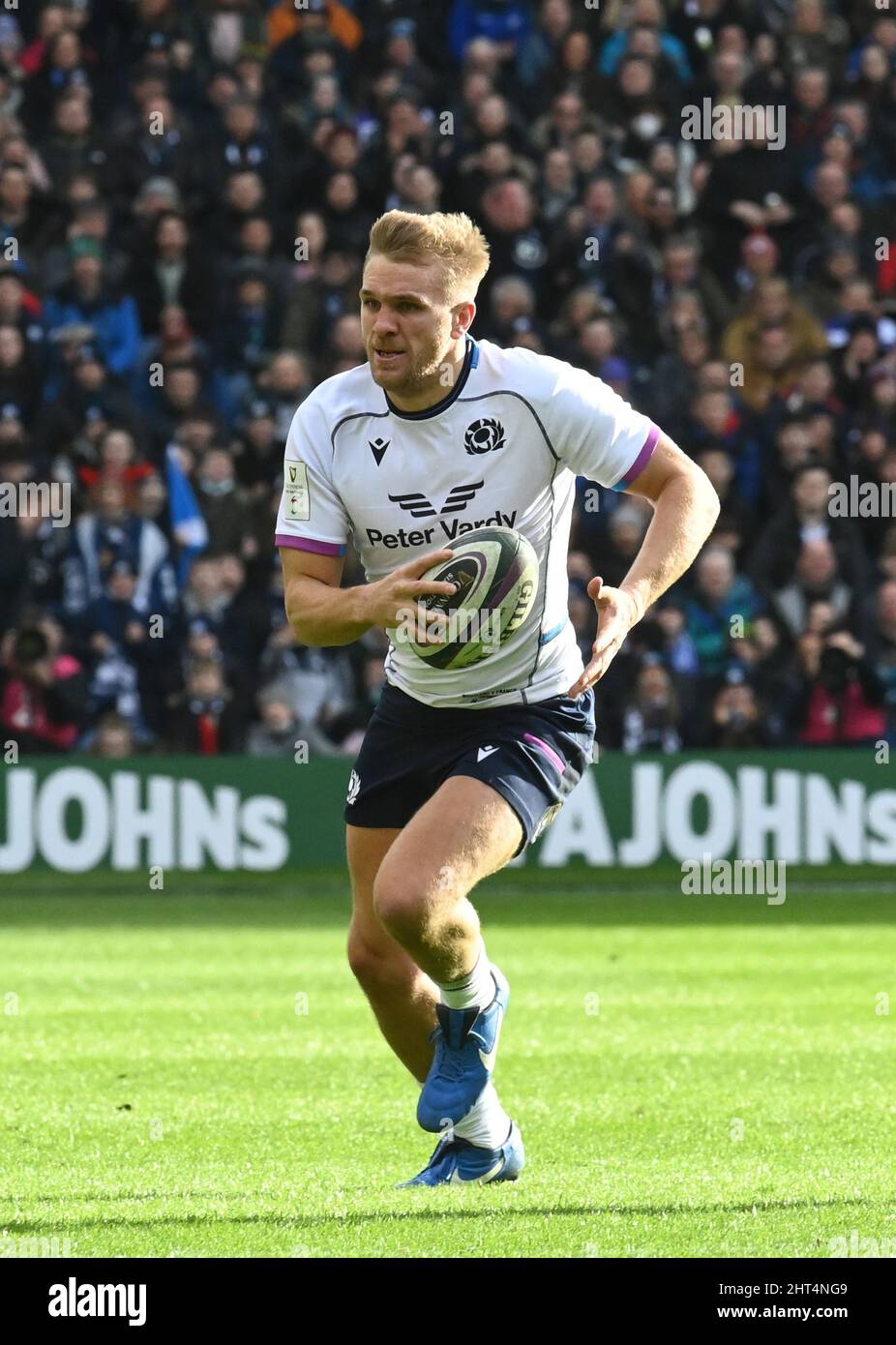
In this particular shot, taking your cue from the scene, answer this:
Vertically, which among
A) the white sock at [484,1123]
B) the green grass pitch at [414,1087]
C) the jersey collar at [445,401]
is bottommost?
the green grass pitch at [414,1087]

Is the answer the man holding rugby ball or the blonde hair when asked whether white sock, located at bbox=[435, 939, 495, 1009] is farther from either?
the blonde hair

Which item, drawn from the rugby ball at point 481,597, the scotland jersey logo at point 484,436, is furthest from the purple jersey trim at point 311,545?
the scotland jersey logo at point 484,436

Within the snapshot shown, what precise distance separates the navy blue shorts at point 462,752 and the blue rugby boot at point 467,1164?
83 centimetres

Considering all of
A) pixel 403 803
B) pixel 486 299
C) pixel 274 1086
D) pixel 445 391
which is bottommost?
pixel 274 1086

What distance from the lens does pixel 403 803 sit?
6.41 m

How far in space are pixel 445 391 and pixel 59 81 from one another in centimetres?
→ 1430

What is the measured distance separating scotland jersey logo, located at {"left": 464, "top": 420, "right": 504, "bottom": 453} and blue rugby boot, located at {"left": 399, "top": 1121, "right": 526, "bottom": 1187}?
1906 mm

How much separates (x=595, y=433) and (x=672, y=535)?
1.18 feet

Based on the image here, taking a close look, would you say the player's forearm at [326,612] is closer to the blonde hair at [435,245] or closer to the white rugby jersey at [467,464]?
the white rugby jersey at [467,464]

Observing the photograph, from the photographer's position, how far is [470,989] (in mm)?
6191

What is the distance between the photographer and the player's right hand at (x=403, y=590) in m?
5.70

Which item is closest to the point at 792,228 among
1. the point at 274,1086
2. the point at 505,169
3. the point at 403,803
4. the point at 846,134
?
the point at 846,134

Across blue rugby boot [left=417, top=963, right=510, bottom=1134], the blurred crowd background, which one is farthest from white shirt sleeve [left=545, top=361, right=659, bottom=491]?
the blurred crowd background

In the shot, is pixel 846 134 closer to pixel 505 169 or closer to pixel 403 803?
pixel 505 169
